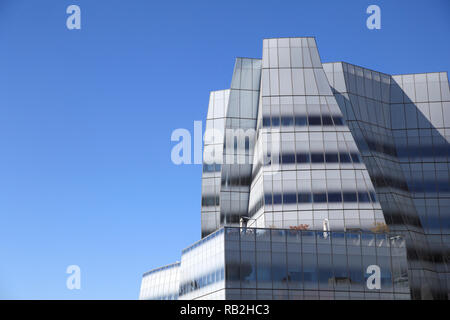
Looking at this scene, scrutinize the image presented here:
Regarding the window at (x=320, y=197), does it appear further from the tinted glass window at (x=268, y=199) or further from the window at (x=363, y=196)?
the tinted glass window at (x=268, y=199)

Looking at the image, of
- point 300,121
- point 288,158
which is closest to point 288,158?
point 288,158

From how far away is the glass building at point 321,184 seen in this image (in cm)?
7525

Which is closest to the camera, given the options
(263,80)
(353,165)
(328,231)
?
(328,231)

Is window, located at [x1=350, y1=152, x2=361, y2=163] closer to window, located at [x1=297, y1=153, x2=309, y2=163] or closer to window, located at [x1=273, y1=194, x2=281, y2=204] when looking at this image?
window, located at [x1=297, y1=153, x2=309, y2=163]

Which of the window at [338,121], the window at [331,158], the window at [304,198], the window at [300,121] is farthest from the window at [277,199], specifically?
the window at [338,121]

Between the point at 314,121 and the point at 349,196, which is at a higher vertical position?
the point at 314,121

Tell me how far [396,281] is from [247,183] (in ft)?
105

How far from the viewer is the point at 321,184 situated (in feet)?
289

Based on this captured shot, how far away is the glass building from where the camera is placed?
75.2 m

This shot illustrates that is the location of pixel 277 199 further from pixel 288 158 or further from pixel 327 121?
pixel 327 121

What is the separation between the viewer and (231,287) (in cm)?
7244

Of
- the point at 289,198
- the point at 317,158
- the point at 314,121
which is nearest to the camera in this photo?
the point at 289,198
